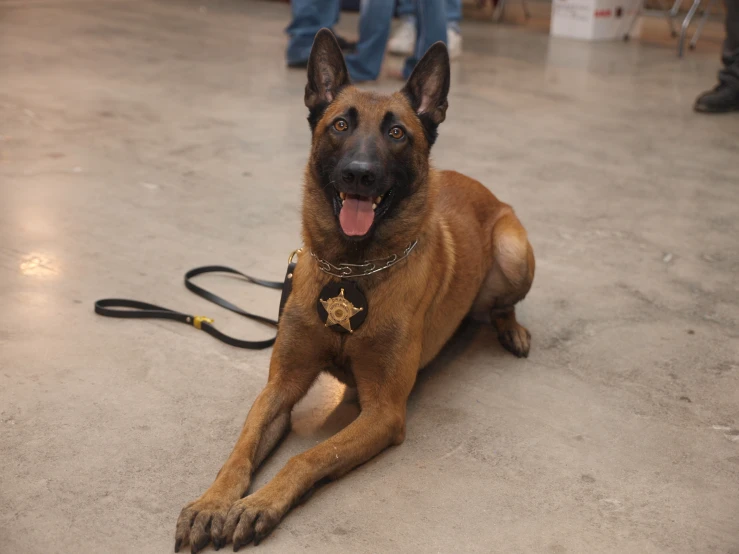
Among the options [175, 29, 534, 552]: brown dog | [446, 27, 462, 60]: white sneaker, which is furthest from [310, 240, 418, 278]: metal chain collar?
[446, 27, 462, 60]: white sneaker

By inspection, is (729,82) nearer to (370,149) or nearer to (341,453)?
(370,149)

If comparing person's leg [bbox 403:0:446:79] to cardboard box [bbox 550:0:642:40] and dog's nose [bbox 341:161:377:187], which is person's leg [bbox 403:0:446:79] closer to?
cardboard box [bbox 550:0:642:40]

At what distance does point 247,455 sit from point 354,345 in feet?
1.51

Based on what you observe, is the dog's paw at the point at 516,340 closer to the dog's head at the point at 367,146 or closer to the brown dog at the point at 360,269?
the brown dog at the point at 360,269

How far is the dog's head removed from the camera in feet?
8.02

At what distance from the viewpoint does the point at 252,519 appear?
82.4 inches

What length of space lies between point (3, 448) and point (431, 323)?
1.40m

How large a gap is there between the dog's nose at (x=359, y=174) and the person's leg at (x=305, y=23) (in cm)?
569

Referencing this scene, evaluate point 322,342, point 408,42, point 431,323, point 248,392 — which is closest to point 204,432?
point 248,392

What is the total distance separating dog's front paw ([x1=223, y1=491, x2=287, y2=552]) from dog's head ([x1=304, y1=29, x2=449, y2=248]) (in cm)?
82

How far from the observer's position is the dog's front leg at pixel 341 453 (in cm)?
210

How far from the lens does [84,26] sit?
381 inches

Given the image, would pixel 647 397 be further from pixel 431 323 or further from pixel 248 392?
pixel 248 392

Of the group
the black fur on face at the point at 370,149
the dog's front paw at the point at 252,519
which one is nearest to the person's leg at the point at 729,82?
the black fur on face at the point at 370,149
